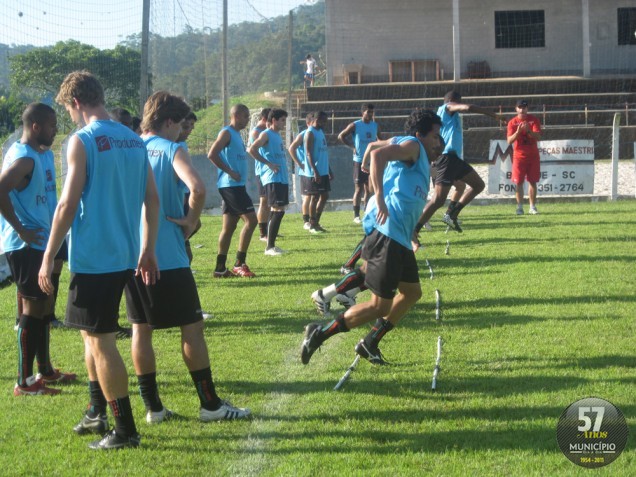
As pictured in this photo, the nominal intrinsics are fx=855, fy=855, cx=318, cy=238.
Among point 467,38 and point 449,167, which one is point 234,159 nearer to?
point 449,167

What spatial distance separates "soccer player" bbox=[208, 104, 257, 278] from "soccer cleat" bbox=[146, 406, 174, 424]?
17.9 ft

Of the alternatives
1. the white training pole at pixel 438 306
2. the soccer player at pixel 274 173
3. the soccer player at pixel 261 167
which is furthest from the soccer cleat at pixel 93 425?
the soccer player at pixel 261 167

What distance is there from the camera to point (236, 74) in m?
30.0

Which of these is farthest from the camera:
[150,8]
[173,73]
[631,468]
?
[173,73]

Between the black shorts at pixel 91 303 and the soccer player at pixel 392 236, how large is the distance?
191 centimetres

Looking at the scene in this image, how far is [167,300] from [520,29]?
119ft

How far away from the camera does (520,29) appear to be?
38.7m

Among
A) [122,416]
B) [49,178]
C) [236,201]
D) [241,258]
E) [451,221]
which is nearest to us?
[122,416]

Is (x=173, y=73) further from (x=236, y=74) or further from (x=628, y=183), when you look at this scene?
(x=628, y=183)

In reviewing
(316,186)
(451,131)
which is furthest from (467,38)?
(451,131)

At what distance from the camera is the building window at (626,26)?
3803 centimetres

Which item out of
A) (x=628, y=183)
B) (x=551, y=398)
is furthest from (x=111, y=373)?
(x=628, y=183)

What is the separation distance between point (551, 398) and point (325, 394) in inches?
56.9

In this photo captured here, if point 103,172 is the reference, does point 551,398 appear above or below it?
below
